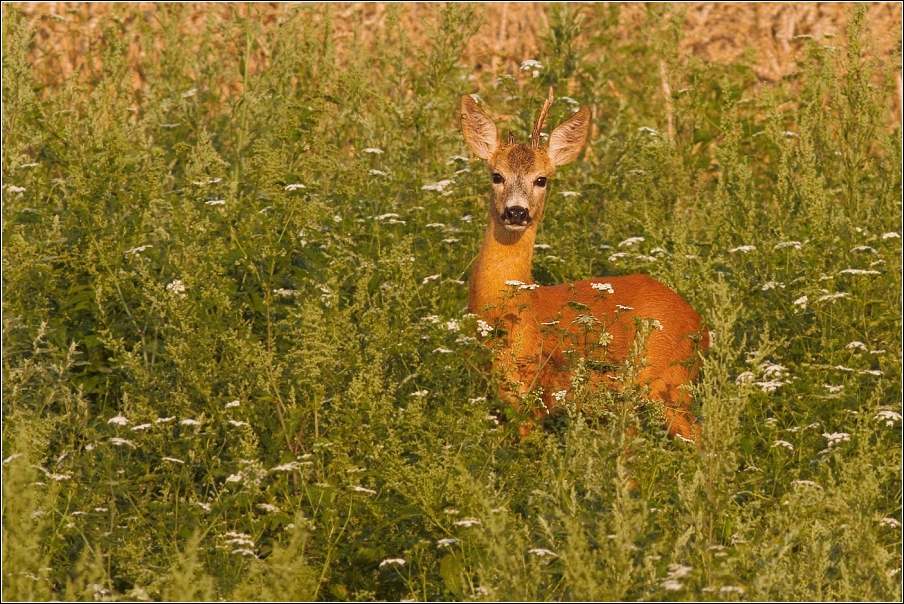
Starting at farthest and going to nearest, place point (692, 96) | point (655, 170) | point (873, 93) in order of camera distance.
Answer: point (692, 96) < point (655, 170) < point (873, 93)

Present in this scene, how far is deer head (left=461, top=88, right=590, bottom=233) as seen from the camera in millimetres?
6613

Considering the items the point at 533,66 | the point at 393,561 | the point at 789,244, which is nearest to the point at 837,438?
the point at 789,244

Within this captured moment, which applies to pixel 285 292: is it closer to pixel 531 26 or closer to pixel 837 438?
pixel 837 438

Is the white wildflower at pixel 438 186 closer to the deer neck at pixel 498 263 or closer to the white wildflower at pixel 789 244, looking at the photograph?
the deer neck at pixel 498 263

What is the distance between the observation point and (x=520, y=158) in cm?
686

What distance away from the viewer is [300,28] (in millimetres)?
9242

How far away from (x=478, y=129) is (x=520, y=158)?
1.62 feet

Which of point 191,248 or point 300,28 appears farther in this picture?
point 300,28

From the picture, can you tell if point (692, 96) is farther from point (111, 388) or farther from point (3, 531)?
point (3, 531)

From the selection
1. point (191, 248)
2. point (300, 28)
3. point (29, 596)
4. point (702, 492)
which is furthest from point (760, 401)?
point (300, 28)

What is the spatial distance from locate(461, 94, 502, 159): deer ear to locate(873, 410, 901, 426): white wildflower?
255 cm

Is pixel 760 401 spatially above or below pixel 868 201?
below

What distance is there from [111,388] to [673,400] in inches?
106

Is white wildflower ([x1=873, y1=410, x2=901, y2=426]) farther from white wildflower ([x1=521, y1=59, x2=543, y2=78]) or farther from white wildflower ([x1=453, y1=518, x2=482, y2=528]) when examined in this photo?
white wildflower ([x1=521, y1=59, x2=543, y2=78])
